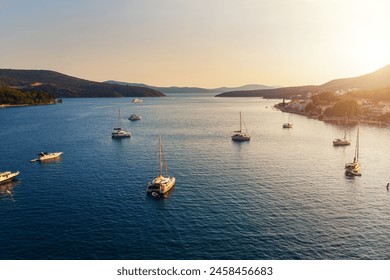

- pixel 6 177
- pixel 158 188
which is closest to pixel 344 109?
pixel 158 188

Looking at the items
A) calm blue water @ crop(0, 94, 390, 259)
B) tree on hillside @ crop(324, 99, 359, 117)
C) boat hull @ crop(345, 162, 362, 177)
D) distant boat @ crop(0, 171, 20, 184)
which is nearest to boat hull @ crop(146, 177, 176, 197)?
calm blue water @ crop(0, 94, 390, 259)

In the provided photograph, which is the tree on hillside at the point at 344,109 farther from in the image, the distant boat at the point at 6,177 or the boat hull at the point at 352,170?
the distant boat at the point at 6,177

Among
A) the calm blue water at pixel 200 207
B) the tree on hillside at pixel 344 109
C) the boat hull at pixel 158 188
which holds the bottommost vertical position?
the calm blue water at pixel 200 207

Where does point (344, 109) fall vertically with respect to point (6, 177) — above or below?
above

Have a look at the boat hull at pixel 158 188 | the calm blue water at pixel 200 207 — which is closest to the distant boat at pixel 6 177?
the calm blue water at pixel 200 207

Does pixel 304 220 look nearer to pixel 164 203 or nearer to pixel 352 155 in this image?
pixel 164 203

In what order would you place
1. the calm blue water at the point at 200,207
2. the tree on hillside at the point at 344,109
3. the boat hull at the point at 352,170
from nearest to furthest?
1. the calm blue water at the point at 200,207
2. the boat hull at the point at 352,170
3. the tree on hillside at the point at 344,109

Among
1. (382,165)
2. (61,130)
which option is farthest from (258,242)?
(61,130)

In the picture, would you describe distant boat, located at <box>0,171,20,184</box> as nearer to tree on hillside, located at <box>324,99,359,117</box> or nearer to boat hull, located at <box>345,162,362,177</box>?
boat hull, located at <box>345,162,362,177</box>

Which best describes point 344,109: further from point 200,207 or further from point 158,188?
point 200,207
